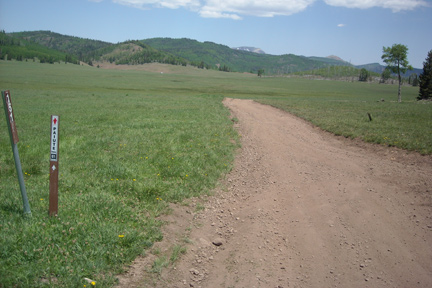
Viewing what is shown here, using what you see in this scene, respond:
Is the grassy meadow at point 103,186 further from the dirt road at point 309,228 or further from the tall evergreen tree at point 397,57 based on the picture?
the tall evergreen tree at point 397,57

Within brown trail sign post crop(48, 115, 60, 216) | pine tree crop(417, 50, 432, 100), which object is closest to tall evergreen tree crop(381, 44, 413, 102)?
pine tree crop(417, 50, 432, 100)

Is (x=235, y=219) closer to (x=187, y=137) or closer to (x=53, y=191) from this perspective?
(x=53, y=191)

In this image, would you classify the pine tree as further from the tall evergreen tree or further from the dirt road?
the dirt road

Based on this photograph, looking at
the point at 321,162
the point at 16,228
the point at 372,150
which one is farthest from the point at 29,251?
the point at 372,150

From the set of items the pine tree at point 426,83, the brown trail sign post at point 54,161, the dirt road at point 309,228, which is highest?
the pine tree at point 426,83

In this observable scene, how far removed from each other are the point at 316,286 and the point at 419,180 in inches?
242

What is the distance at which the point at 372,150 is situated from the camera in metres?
12.8

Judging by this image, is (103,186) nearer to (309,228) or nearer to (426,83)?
(309,228)

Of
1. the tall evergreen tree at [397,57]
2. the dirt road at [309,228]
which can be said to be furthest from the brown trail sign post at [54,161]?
the tall evergreen tree at [397,57]

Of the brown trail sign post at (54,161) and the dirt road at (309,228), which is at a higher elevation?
the brown trail sign post at (54,161)

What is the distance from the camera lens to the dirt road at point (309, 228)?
4.89 meters

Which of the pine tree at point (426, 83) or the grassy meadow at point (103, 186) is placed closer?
A: the grassy meadow at point (103, 186)

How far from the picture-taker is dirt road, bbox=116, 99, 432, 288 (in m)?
4.89

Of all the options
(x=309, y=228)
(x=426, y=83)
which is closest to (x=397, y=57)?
(x=426, y=83)
